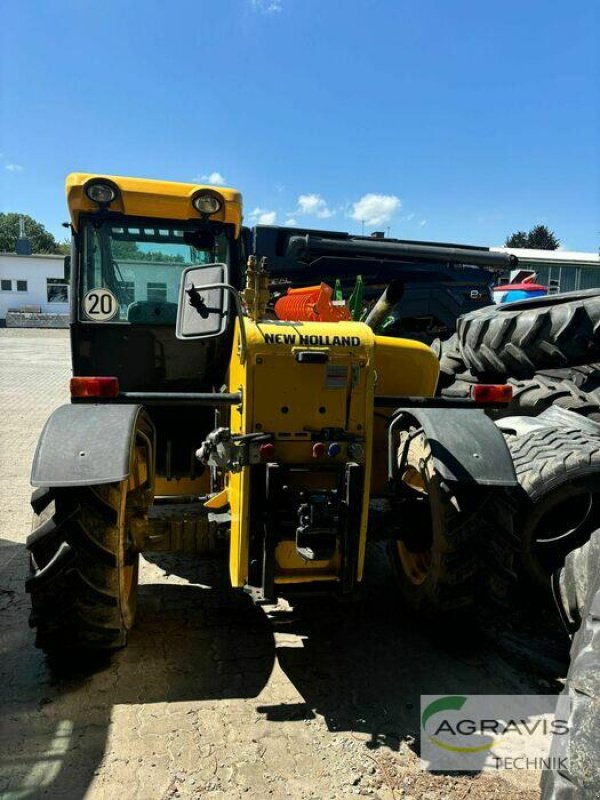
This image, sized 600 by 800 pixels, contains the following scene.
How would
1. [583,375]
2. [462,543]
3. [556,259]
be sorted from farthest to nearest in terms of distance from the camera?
1. [556,259]
2. [583,375]
3. [462,543]

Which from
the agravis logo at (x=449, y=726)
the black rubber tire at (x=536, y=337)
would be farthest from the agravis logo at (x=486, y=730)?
the black rubber tire at (x=536, y=337)

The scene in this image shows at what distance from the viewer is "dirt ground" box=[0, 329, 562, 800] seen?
7.57 feet

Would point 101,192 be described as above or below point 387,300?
above

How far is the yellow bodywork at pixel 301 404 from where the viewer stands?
2812mm

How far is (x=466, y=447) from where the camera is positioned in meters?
3.05

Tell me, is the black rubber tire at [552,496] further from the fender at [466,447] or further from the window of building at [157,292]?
the window of building at [157,292]

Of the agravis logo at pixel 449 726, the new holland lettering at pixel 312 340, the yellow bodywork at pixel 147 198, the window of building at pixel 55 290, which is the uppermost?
the window of building at pixel 55 290

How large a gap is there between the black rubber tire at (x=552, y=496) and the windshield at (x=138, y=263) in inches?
102

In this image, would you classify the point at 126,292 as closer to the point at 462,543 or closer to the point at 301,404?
the point at 301,404

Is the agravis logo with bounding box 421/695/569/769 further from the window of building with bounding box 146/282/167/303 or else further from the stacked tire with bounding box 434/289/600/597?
the window of building with bounding box 146/282/167/303

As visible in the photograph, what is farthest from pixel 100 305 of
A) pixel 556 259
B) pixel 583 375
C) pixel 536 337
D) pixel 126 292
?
pixel 556 259

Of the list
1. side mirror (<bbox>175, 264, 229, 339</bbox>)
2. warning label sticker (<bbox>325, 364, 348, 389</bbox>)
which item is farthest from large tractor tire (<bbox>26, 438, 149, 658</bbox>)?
warning label sticker (<bbox>325, 364, 348, 389</bbox>)

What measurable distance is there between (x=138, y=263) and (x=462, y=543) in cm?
296

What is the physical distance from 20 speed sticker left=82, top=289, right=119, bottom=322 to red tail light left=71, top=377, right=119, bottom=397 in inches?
45.6
